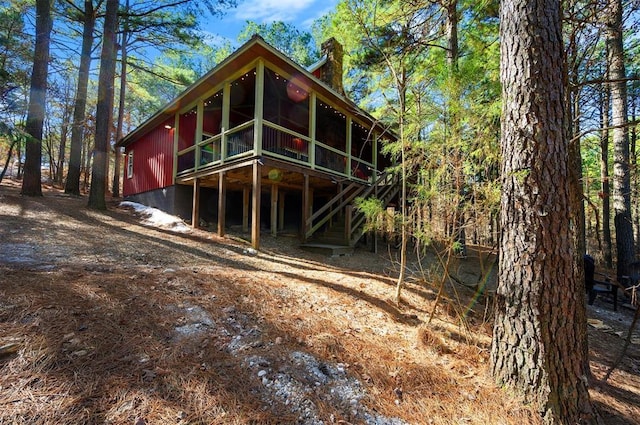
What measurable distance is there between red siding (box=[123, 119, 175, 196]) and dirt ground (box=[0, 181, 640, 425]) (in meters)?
6.42

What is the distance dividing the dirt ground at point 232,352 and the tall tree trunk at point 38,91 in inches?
259

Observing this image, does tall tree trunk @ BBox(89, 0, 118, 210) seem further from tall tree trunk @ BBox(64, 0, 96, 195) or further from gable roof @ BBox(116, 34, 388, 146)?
tall tree trunk @ BBox(64, 0, 96, 195)

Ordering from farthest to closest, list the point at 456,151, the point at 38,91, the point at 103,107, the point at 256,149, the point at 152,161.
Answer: the point at 152,161, the point at 103,107, the point at 38,91, the point at 256,149, the point at 456,151

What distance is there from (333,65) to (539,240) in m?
11.7

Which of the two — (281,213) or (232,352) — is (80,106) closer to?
(281,213)

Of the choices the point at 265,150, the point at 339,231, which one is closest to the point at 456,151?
the point at 265,150

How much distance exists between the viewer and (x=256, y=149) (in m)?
7.05

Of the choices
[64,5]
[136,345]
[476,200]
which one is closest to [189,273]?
[136,345]

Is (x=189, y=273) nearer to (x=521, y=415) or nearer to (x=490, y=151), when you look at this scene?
(x=521, y=415)

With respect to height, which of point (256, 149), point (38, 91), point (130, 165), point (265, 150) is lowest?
point (256, 149)

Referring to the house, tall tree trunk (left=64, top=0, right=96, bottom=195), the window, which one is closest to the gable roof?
the house

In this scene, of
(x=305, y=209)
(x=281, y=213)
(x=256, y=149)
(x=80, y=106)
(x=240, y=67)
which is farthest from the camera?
(x=80, y=106)

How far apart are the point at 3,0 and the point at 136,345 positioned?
50.2 ft

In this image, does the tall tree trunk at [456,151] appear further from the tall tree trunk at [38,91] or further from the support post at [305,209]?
the tall tree trunk at [38,91]
